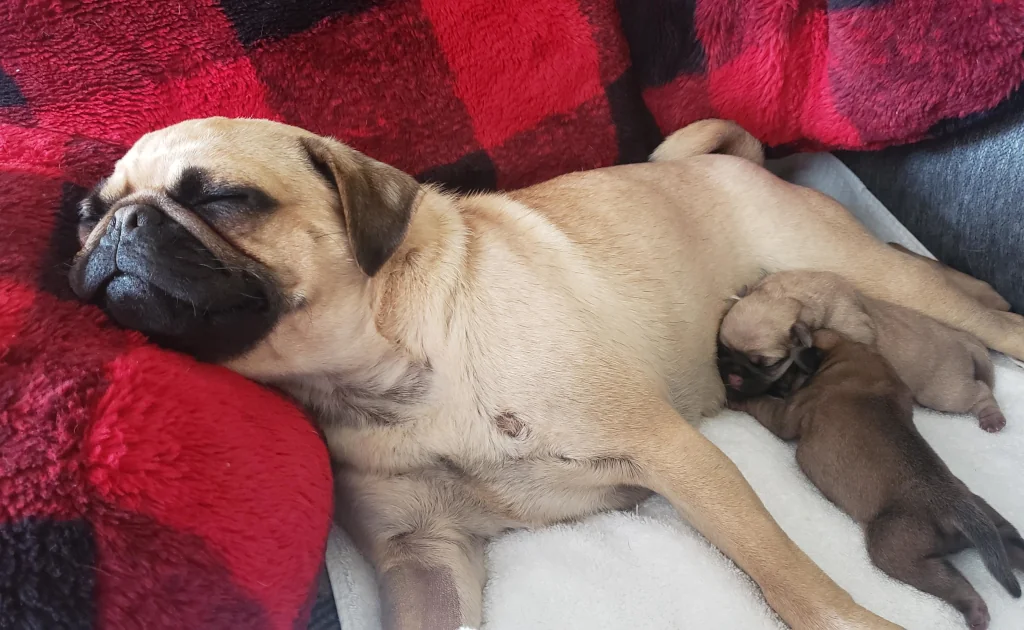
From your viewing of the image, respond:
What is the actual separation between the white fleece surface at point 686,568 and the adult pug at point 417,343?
63 mm

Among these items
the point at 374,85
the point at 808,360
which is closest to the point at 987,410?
the point at 808,360

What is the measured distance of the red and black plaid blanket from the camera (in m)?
1.14

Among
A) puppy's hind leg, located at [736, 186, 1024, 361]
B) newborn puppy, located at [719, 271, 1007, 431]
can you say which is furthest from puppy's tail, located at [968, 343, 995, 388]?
puppy's hind leg, located at [736, 186, 1024, 361]

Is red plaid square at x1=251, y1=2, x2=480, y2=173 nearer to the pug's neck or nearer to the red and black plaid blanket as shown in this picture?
the red and black plaid blanket

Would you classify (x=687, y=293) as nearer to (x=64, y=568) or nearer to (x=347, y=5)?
(x=347, y=5)

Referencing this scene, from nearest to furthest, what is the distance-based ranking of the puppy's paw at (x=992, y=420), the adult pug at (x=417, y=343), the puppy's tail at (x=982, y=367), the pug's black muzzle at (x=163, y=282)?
the pug's black muzzle at (x=163, y=282) → the adult pug at (x=417, y=343) → the puppy's paw at (x=992, y=420) → the puppy's tail at (x=982, y=367)

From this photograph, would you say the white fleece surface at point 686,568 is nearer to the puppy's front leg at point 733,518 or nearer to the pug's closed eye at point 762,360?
the puppy's front leg at point 733,518

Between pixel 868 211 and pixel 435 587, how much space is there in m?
2.02

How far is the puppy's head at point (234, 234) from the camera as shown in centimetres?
135

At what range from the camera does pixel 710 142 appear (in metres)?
2.45

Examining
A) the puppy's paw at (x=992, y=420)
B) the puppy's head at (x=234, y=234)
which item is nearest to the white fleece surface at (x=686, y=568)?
the puppy's paw at (x=992, y=420)

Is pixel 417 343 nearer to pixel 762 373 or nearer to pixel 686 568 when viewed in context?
pixel 686 568

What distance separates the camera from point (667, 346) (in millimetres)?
2031

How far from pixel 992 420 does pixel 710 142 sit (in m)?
1.18
